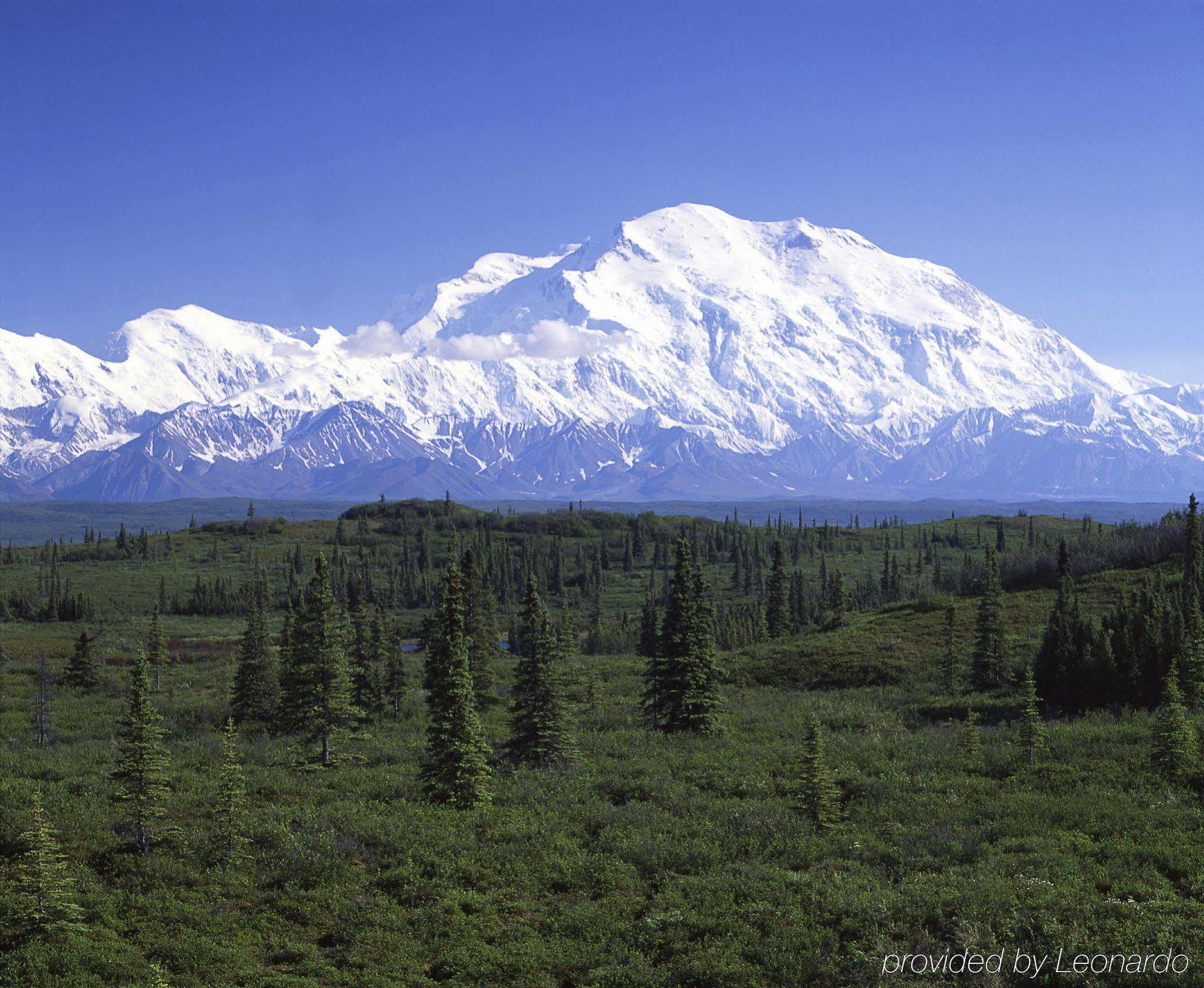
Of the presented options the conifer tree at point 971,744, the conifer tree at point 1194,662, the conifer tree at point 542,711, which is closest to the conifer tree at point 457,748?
the conifer tree at point 542,711

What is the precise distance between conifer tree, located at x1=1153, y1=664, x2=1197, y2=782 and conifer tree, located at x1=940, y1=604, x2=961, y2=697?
83.8 ft

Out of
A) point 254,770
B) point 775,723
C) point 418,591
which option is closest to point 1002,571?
point 775,723

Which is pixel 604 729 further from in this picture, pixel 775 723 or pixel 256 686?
pixel 256 686

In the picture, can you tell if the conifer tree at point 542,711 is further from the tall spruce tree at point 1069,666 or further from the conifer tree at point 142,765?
the tall spruce tree at point 1069,666

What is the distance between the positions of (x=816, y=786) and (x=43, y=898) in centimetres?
2253

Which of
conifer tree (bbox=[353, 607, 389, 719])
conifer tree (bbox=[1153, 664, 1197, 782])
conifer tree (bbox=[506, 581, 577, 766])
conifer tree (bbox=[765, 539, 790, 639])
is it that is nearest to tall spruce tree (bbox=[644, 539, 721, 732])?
conifer tree (bbox=[506, 581, 577, 766])

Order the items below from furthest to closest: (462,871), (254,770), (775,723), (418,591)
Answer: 1. (418,591)
2. (775,723)
3. (254,770)
4. (462,871)

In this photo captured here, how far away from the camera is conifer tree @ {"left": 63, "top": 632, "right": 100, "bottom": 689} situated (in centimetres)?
6831

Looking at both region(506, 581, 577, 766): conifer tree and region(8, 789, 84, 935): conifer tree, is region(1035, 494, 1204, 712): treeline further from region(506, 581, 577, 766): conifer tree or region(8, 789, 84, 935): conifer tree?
region(8, 789, 84, 935): conifer tree

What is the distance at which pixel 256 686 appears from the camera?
2233 inches

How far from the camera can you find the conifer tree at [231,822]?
2734cm

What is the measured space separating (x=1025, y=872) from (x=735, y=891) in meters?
7.56

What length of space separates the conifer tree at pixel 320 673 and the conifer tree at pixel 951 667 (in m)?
38.3

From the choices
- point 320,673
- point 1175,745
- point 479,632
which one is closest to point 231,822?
point 320,673
